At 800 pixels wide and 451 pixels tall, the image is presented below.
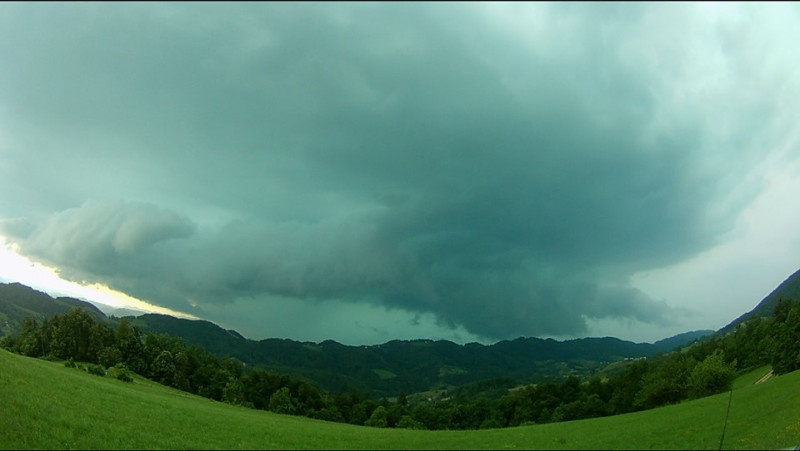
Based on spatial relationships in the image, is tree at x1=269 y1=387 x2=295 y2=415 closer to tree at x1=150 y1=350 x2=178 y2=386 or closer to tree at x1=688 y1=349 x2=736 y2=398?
tree at x1=150 y1=350 x2=178 y2=386

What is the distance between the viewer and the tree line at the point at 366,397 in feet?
421

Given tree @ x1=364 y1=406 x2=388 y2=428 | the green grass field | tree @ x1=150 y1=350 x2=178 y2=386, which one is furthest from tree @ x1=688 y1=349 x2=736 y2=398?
tree @ x1=150 y1=350 x2=178 y2=386

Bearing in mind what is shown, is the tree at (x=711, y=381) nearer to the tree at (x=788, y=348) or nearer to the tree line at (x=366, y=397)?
the tree line at (x=366, y=397)

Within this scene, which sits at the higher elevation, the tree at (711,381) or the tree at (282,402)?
the tree at (711,381)

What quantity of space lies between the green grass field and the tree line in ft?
243

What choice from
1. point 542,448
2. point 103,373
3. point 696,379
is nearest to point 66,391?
point 542,448

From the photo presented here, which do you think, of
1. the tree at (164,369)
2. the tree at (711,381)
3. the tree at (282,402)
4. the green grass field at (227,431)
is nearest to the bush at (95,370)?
the green grass field at (227,431)

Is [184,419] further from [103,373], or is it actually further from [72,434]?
[103,373]

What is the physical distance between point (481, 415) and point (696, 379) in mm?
99307

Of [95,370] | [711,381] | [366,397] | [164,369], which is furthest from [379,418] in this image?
[711,381]

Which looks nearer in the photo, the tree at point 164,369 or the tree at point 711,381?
the tree at point 711,381

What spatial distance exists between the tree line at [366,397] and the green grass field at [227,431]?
2917 inches

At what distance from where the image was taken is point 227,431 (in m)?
36.9

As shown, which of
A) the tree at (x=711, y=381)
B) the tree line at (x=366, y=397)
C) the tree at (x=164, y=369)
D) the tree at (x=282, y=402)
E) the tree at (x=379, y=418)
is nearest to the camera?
the tree at (x=711, y=381)
